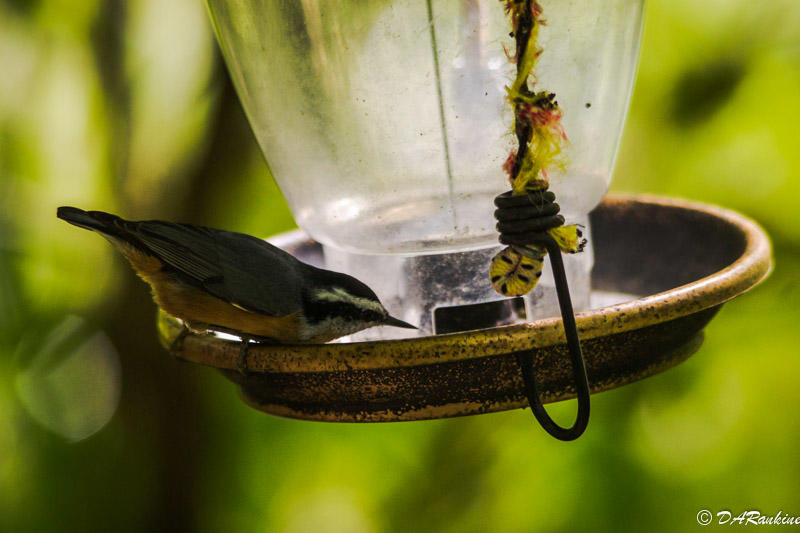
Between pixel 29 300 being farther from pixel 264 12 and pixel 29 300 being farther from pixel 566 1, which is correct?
pixel 566 1

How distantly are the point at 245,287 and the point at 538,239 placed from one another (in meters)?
0.31

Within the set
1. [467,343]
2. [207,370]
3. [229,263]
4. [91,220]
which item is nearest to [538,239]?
[467,343]

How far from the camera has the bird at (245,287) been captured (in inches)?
30.0

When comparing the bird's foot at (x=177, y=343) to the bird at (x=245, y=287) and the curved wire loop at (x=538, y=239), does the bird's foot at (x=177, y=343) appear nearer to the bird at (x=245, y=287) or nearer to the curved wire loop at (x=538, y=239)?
the bird at (x=245, y=287)

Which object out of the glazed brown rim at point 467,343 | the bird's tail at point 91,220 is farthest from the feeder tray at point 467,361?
the bird's tail at point 91,220

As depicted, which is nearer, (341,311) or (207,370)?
(341,311)

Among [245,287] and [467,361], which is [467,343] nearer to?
[467,361]

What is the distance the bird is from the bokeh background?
1048mm

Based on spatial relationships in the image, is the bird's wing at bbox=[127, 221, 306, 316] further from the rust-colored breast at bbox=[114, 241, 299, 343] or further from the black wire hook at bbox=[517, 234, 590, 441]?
the black wire hook at bbox=[517, 234, 590, 441]

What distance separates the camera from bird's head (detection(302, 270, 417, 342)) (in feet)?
2.53

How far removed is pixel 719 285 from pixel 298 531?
1.70 m

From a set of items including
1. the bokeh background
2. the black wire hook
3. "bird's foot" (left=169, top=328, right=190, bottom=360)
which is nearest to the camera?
the black wire hook

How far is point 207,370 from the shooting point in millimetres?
2029

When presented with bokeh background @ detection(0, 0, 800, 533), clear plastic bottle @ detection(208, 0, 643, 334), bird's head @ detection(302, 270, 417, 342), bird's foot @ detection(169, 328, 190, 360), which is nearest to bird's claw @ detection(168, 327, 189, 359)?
bird's foot @ detection(169, 328, 190, 360)
